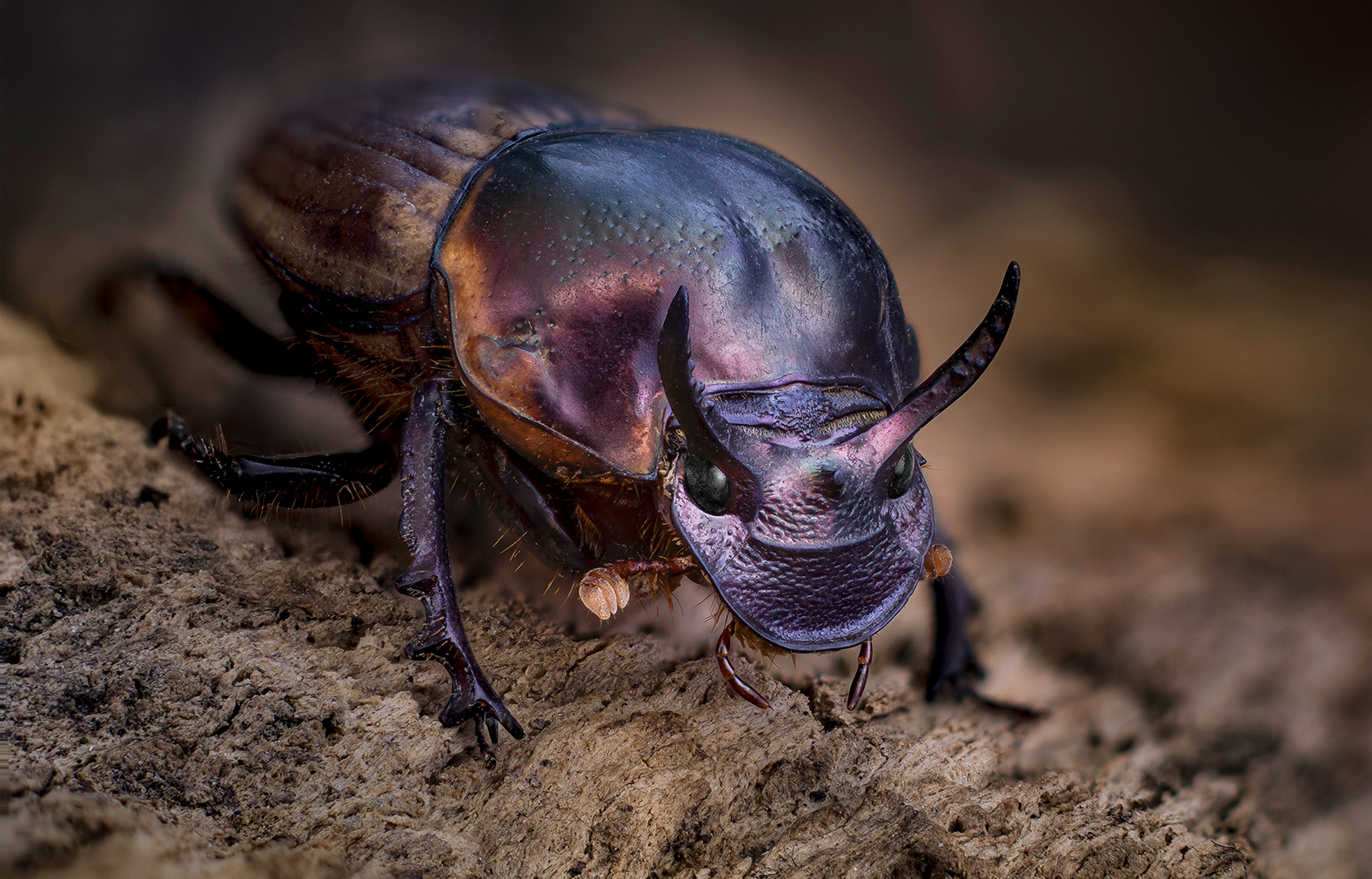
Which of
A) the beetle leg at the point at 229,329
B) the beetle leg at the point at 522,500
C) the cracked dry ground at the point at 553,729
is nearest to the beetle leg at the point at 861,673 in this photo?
the cracked dry ground at the point at 553,729

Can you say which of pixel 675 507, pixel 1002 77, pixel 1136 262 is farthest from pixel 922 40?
pixel 675 507

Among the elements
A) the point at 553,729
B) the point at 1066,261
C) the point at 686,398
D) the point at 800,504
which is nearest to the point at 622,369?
the point at 686,398

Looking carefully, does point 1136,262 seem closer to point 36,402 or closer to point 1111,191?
point 1111,191

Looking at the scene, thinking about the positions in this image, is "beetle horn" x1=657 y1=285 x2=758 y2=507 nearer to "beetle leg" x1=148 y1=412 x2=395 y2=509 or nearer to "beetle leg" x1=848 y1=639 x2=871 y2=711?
"beetle leg" x1=848 y1=639 x2=871 y2=711

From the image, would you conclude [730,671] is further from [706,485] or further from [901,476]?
[901,476]

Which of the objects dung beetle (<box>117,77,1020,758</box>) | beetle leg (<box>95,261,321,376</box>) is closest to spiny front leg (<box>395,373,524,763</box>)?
dung beetle (<box>117,77,1020,758</box>)
